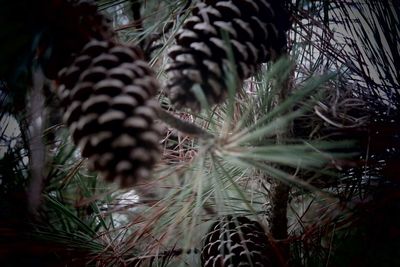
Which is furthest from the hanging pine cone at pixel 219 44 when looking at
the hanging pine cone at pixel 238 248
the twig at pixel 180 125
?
the hanging pine cone at pixel 238 248

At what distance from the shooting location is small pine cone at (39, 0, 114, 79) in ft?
1.25

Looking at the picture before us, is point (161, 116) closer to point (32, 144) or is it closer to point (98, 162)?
point (98, 162)

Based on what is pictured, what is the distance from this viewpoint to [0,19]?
14.2 inches

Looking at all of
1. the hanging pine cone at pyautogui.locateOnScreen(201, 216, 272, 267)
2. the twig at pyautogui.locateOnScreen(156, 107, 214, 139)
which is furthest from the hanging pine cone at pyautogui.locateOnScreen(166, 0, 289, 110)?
the hanging pine cone at pyautogui.locateOnScreen(201, 216, 272, 267)

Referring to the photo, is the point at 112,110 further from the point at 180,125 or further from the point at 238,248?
the point at 238,248

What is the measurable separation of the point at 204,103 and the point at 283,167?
0.23m

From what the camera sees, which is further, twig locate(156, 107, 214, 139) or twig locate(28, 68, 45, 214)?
twig locate(28, 68, 45, 214)

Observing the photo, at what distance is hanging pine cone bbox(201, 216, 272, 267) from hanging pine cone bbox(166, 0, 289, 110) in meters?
0.21

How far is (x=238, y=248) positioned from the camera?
0.60 metres

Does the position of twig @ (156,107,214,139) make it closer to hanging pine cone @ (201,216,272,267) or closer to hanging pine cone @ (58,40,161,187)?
hanging pine cone @ (58,40,161,187)

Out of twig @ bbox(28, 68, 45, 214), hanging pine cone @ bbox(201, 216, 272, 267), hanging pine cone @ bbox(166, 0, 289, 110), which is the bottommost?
hanging pine cone @ bbox(201, 216, 272, 267)

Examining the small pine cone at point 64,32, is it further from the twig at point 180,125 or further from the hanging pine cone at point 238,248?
the hanging pine cone at point 238,248

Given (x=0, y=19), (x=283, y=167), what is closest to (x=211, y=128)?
(x=283, y=167)

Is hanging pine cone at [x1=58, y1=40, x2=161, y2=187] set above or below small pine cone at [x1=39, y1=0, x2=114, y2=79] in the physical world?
below
